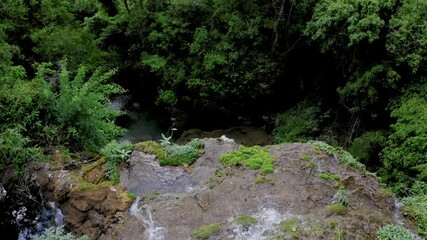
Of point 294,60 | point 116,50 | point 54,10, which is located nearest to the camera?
point 294,60

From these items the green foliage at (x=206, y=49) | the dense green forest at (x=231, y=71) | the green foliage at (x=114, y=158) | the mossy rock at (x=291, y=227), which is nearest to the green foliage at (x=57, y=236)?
the green foliage at (x=114, y=158)

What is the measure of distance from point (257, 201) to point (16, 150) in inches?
197

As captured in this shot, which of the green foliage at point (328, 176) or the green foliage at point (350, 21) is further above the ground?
the green foliage at point (350, 21)

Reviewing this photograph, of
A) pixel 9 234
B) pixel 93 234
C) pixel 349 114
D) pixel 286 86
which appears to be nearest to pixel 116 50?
pixel 286 86

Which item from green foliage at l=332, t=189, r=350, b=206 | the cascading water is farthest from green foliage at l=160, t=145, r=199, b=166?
green foliage at l=332, t=189, r=350, b=206

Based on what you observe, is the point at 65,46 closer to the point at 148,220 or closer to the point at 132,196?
the point at 132,196

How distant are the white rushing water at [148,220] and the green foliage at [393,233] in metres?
3.55

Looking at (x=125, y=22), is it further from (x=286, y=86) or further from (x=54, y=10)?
(x=286, y=86)

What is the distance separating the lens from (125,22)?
21.0 meters

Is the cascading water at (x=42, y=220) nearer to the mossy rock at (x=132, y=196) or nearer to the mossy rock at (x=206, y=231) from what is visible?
the mossy rock at (x=132, y=196)

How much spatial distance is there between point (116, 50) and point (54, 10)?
11.8ft

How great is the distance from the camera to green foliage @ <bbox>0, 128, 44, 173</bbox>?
826cm

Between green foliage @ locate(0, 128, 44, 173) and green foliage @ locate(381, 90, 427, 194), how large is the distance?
9.48m

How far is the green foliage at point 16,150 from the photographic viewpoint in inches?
325
